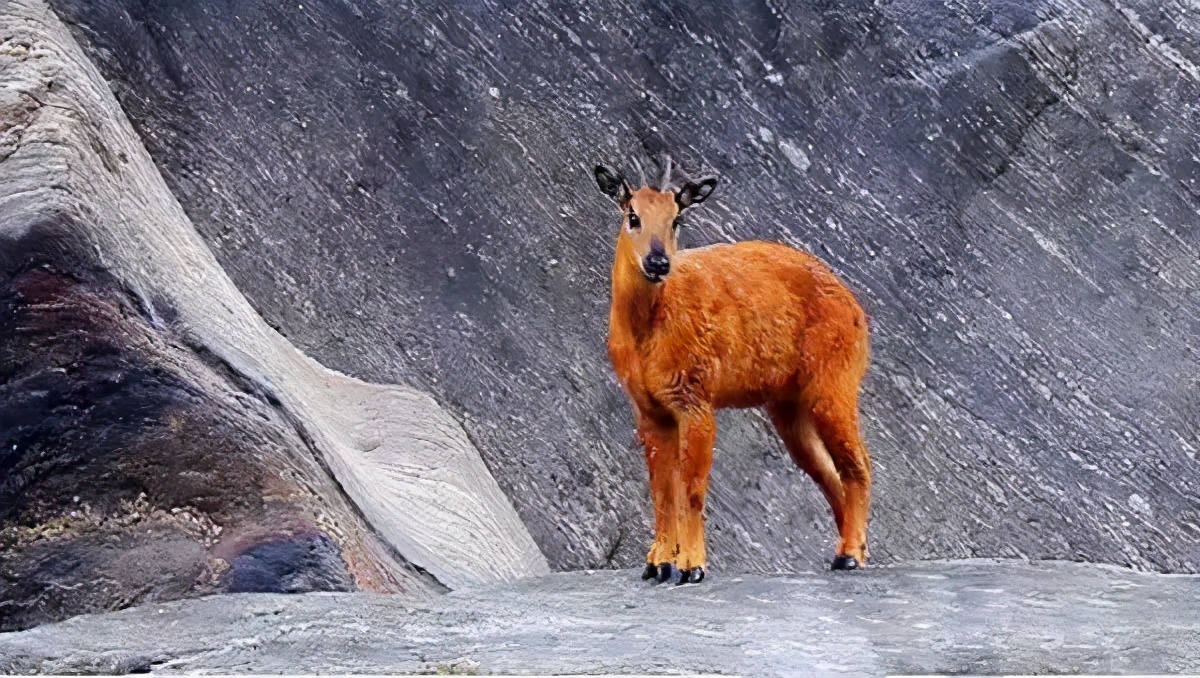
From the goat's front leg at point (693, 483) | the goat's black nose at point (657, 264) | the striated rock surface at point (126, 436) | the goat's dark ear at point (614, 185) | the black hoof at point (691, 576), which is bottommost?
the striated rock surface at point (126, 436)

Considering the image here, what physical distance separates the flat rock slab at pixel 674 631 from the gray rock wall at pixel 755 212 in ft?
10.8

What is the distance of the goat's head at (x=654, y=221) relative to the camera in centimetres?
661

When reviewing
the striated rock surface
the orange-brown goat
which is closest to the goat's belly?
the orange-brown goat

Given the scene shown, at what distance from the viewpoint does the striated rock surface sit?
675cm

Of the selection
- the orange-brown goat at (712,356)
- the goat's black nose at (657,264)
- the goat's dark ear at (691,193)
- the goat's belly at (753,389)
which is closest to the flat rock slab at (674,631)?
the orange-brown goat at (712,356)

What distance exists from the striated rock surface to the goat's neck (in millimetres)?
1538

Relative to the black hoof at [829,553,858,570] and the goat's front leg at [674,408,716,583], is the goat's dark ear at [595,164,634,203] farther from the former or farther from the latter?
the black hoof at [829,553,858,570]

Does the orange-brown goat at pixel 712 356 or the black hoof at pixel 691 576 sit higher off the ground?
the orange-brown goat at pixel 712 356

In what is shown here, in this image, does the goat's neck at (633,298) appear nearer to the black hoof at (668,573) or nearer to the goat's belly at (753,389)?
the goat's belly at (753,389)

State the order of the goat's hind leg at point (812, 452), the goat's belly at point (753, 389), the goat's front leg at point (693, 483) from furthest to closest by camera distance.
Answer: the goat's hind leg at point (812, 452), the goat's belly at point (753, 389), the goat's front leg at point (693, 483)

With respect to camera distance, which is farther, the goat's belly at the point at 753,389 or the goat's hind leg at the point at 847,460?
the goat's hind leg at the point at 847,460

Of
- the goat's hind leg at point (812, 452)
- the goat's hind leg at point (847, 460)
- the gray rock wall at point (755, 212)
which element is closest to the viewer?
the goat's hind leg at point (847, 460)

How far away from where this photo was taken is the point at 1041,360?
10680 mm

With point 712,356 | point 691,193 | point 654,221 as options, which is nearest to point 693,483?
point 712,356
